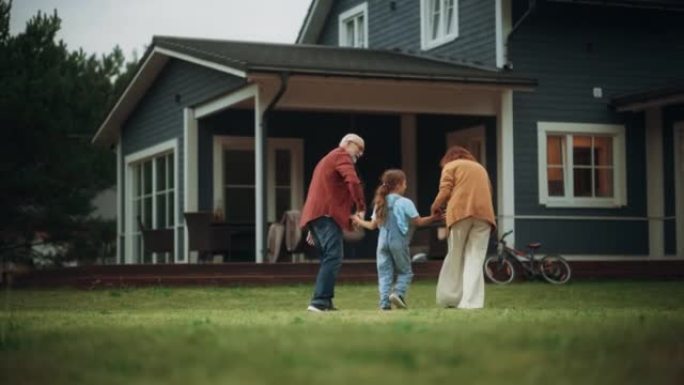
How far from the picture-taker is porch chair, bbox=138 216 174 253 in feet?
85.6

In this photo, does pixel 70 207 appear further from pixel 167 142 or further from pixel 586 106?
pixel 586 106

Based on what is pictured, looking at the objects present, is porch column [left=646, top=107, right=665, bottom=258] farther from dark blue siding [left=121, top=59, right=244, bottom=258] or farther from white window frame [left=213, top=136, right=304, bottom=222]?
dark blue siding [left=121, top=59, right=244, bottom=258]

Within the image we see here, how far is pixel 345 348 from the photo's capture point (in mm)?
7324

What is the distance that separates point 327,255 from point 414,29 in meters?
14.3

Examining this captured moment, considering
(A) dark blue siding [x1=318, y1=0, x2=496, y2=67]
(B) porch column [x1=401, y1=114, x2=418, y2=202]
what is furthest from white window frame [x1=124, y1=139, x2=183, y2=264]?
(A) dark blue siding [x1=318, y1=0, x2=496, y2=67]

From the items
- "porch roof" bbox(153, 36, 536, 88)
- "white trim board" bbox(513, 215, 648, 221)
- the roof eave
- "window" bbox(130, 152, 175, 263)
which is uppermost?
"porch roof" bbox(153, 36, 536, 88)

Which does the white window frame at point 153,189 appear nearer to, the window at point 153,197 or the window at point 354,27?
the window at point 153,197

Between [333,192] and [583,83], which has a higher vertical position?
[583,83]

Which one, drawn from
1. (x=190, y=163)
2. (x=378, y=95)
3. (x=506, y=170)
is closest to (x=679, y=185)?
(x=506, y=170)

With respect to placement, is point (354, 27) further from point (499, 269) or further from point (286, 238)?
point (499, 269)

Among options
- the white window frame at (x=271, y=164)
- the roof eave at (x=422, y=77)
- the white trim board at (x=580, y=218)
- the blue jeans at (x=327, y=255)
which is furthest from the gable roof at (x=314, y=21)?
the blue jeans at (x=327, y=255)

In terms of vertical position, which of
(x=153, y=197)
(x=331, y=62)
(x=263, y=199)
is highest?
(x=331, y=62)

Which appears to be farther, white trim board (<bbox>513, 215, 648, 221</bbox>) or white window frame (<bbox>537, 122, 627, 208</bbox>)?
white window frame (<bbox>537, 122, 627, 208</bbox>)

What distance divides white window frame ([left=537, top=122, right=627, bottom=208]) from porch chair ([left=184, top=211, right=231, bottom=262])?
5300 millimetres
